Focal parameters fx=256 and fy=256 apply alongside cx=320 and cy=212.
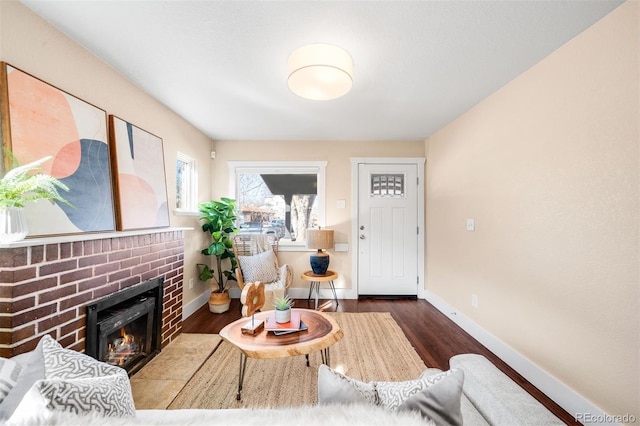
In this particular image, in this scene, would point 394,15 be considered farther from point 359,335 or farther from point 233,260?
point 233,260

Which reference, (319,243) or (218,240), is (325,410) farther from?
(218,240)

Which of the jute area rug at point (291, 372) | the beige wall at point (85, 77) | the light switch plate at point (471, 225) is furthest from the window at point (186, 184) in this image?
the light switch plate at point (471, 225)

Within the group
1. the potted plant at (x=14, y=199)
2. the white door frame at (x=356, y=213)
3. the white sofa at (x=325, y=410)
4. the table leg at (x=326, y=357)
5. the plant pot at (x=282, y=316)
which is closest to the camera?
the white sofa at (x=325, y=410)

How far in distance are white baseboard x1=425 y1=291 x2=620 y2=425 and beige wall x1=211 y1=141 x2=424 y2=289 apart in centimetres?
174

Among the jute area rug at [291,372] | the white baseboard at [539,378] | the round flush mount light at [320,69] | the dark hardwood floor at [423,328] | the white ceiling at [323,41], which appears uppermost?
the white ceiling at [323,41]

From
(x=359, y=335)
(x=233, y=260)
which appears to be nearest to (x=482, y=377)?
(x=359, y=335)

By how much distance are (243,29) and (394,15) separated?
0.91 meters

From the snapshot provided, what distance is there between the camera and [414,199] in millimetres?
3855

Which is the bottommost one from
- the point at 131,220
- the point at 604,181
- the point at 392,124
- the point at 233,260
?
the point at 233,260

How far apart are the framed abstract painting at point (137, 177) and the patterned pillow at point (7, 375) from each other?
133 centimetres

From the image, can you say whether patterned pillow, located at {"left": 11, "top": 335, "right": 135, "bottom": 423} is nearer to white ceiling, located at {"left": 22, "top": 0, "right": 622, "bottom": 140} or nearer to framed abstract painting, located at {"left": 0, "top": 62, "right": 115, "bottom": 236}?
framed abstract painting, located at {"left": 0, "top": 62, "right": 115, "bottom": 236}

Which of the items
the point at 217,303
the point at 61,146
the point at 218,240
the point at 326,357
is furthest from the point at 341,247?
the point at 61,146

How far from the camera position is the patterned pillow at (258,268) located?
3225mm

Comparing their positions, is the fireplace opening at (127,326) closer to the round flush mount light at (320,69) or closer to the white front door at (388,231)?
the round flush mount light at (320,69)
